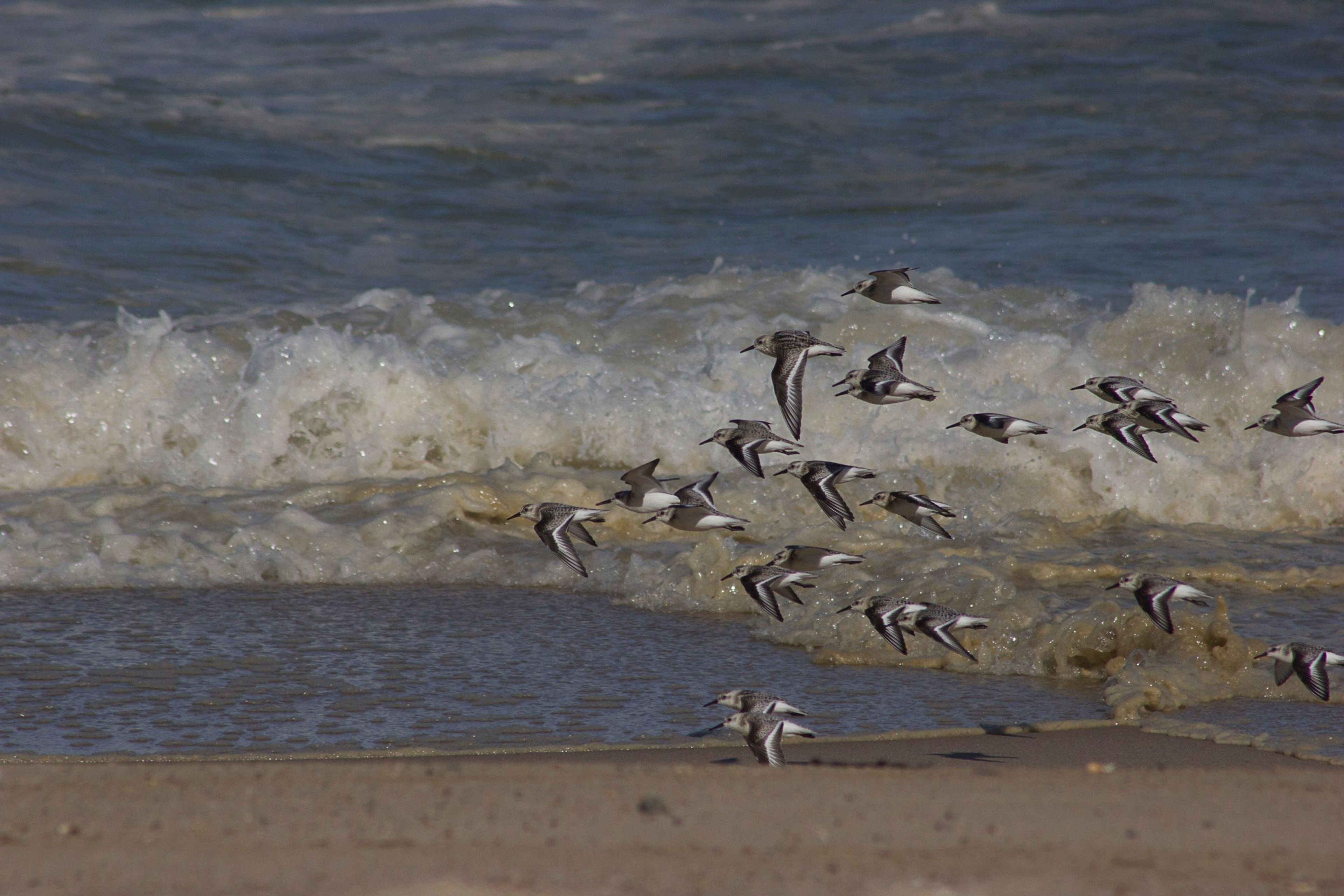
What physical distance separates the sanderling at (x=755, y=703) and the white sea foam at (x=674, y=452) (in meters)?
1.43

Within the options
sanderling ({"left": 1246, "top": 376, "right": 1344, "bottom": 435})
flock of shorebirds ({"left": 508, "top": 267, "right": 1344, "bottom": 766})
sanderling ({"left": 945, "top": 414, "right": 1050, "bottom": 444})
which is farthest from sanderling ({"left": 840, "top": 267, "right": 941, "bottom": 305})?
sanderling ({"left": 1246, "top": 376, "right": 1344, "bottom": 435})

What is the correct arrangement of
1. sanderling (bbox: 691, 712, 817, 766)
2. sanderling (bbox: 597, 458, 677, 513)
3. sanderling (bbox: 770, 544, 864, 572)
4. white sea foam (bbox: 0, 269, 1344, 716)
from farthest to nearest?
white sea foam (bbox: 0, 269, 1344, 716) < sanderling (bbox: 597, 458, 677, 513) < sanderling (bbox: 770, 544, 864, 572) < sanderling (bbox: 691, 712, 817, 766)

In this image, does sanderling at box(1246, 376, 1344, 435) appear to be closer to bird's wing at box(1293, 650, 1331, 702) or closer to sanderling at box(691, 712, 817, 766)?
bird's wing at box(1293, 650, 1331, 702)

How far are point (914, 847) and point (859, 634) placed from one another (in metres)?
2.30

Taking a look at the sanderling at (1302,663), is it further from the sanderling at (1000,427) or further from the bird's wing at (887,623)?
the bird's wing at (887,623)

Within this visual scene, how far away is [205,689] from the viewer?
4648 mm

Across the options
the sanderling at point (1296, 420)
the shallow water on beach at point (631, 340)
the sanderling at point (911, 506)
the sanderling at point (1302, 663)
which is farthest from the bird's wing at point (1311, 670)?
the sanderling at point (911, 506)

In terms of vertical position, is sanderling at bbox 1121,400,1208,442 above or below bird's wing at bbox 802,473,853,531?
above

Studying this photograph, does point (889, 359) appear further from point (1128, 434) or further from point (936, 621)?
point (936, 621)

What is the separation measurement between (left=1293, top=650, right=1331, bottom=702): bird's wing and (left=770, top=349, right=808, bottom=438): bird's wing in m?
1.51

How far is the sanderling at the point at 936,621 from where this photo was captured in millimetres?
4082

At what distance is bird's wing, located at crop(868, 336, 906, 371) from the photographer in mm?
4664

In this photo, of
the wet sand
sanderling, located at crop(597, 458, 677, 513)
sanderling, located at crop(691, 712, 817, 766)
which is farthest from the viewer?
sanderling, located at crop(597, 458, 677, 513)

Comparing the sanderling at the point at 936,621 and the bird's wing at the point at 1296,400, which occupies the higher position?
the bird's wing at the point at 1296,400
